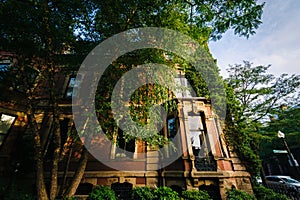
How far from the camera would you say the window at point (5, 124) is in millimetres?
9203

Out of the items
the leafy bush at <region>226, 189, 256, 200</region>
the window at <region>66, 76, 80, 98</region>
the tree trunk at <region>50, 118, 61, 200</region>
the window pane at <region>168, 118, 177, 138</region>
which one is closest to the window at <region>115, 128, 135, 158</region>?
the window pane at <region>168, 118, 177, 138</region>

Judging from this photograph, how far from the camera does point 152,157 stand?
366 inches

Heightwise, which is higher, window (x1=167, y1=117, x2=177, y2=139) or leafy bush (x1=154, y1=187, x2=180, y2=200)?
window (x1=167, y1=117, x2=177, y2=139)

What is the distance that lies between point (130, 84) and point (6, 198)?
23.8ft

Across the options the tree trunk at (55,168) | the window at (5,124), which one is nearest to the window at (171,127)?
the tree trunk at (55,168)

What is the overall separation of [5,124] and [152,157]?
924 cm

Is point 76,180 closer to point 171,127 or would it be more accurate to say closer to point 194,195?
point 194,195

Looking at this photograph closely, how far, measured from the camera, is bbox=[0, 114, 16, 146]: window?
9203 millimetres

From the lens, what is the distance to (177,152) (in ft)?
30.6

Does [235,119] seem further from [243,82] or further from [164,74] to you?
[164,74]

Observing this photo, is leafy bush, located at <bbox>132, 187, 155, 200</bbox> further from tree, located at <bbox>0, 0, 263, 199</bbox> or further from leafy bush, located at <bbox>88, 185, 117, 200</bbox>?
tree, located at <bbox>0, 0, 263, 199</bbox>

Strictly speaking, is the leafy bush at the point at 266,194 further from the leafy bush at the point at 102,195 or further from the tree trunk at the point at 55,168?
the tree trunk at the point at 55,168

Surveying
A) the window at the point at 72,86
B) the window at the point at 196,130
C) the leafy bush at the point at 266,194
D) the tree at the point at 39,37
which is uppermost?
the window at the point at 72,86

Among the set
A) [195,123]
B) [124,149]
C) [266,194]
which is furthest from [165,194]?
[266,194]
